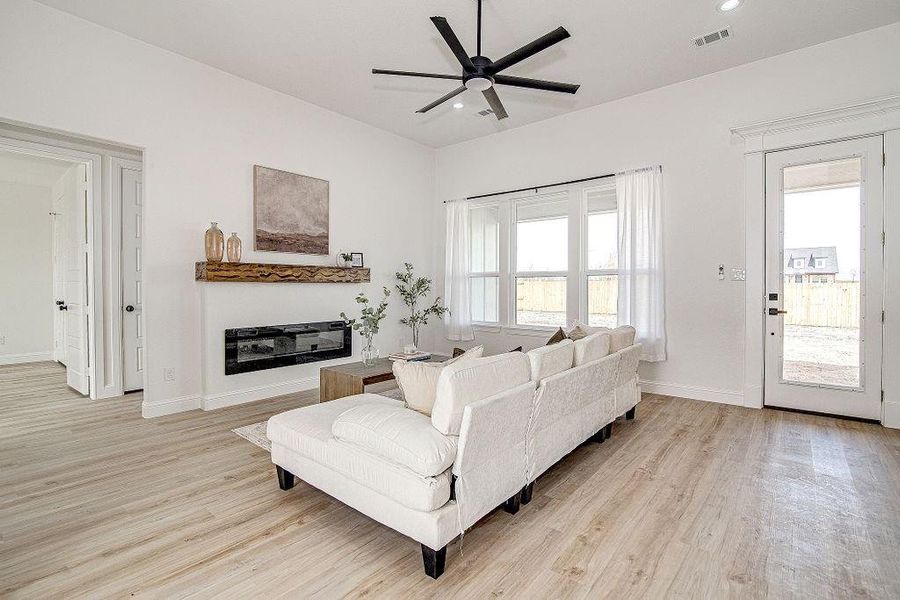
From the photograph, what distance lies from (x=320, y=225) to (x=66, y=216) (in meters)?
3.20

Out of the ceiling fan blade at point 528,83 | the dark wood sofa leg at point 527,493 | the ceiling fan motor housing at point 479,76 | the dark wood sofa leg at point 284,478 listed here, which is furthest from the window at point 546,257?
the dark wood sofa leg at point 284,478

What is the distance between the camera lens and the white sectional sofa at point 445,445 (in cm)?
174

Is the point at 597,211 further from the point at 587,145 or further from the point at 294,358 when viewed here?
the point at 294,358

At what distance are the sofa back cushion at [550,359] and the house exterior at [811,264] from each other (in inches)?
109

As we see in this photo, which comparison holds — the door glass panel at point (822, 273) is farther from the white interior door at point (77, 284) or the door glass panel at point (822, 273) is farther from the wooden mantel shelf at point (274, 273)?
the white interior door at point (77, 284)

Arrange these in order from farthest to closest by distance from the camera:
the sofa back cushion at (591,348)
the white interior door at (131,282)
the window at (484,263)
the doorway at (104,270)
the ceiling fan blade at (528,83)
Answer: the window at (484,263) < the white interior door at (131,282) < the doorway at (104,270) < the ceiling fan blade at (528,83) < the sofa back cushion at (591,348)

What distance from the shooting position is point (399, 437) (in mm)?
1791

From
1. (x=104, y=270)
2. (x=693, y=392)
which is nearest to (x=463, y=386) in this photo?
(x=693, y=392)

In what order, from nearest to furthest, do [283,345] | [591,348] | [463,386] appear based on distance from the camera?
[463,386], [591,348], [283,345]

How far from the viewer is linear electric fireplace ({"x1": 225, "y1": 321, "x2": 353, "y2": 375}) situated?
14.2ft

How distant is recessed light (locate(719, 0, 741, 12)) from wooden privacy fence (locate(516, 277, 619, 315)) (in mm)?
2712

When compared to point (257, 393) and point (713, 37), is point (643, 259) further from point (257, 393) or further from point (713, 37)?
point (257, 393)

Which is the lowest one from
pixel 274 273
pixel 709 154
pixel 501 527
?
pixel 501 527

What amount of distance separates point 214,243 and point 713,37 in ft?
15.9
